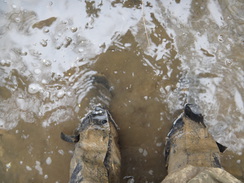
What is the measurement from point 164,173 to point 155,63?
3.27 feet

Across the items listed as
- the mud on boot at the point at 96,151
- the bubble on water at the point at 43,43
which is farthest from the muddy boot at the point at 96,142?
the bubble on water at the point at 43,43

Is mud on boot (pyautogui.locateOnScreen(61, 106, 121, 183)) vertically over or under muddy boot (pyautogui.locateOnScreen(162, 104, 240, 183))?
under

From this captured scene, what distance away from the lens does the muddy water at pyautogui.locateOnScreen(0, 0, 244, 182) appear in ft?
7.77

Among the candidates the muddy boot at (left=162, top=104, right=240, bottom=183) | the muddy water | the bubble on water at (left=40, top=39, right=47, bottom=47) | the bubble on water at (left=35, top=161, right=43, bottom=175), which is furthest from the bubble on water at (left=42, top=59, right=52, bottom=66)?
the muddy boot at (left=162, top=104, right=240, bottom=183)

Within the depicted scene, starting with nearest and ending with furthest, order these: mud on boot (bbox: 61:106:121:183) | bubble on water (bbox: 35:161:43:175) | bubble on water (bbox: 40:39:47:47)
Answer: mud on boot (bbox: 61:106:121:183) → bubble on water (bbox: 35:161:43:175) → bubble on water (bbox: 40:39:47:47)

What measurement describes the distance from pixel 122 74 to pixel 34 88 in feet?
2.67

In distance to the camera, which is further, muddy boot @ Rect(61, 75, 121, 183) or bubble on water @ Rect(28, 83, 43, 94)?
bubble on water @ Rect(28, 83, 43, 94)

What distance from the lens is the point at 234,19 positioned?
8.16 feet

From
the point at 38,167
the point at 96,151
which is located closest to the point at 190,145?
the point at 96,151

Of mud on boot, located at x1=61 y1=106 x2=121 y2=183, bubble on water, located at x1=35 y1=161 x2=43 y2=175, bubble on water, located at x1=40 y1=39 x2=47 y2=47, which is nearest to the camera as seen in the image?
mud on boot, located at x1=61 y1=106 x2=121 y2=183

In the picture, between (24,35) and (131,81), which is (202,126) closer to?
(131,81)

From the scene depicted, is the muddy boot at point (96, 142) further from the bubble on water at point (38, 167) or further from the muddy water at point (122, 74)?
the bubble on water at point (38, 167)

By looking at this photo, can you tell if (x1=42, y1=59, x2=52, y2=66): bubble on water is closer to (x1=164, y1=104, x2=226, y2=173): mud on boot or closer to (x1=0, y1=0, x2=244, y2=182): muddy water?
(x1=0, y1=0, x2=244, y2=182): muddy water

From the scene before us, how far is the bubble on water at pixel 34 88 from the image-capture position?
241 centimetres
